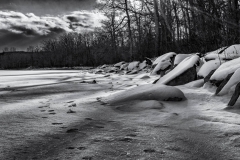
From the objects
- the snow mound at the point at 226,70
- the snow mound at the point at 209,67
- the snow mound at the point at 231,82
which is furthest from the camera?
the snow mound at the point at 209,67

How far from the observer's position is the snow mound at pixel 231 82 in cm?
224

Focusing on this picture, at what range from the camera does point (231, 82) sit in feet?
7.54

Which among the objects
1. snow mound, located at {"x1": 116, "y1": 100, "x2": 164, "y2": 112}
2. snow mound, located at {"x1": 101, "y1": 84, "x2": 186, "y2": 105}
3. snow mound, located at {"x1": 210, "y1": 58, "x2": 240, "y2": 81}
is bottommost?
snow mound, located at {"x1": 116, "y1": 100, "x2": 164, "y2": 112}

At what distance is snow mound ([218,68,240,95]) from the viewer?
7.36ft

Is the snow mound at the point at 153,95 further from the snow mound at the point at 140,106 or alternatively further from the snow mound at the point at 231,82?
the snow mound at the point at 231,82

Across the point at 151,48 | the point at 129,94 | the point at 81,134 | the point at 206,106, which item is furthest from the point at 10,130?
the point at 151,48

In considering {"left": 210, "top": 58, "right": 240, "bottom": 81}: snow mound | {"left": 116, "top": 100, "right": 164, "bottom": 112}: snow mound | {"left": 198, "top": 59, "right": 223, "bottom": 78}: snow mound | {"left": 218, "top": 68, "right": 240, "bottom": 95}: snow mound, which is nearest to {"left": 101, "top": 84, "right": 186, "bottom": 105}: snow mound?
{"left": 116, "top": 100, "right": 164, "bottom": 112}: snow mound

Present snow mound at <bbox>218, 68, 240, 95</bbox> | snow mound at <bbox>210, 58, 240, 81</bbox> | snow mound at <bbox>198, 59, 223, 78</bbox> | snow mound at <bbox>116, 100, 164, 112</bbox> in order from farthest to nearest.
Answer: snow mound at <bbox>198, 59, 223, 78</bbox> < snow mound at <bbox>210, 58, 240, 81</bbox> < snow mound at <bbox>218, 68, 240, 95</bbox> < snow mound at <bbox>116, 100, 164, 112</bbox>

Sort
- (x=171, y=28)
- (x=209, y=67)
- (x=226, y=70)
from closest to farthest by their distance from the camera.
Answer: (x=226, y=70) < (x=209, y=67) < (x=171, y=28)

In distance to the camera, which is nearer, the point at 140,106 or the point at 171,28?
the point at 140,106

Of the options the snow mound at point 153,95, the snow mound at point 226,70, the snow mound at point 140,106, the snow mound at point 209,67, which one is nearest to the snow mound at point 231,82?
the snow mound at point 226,70

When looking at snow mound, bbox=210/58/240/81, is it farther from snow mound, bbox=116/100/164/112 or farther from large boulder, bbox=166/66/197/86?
snow mound, bbox=116/100/164/112

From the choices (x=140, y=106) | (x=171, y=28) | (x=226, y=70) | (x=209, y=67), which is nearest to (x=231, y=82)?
(x=226, y=70)

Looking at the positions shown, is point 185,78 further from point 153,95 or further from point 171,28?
point 171,28
